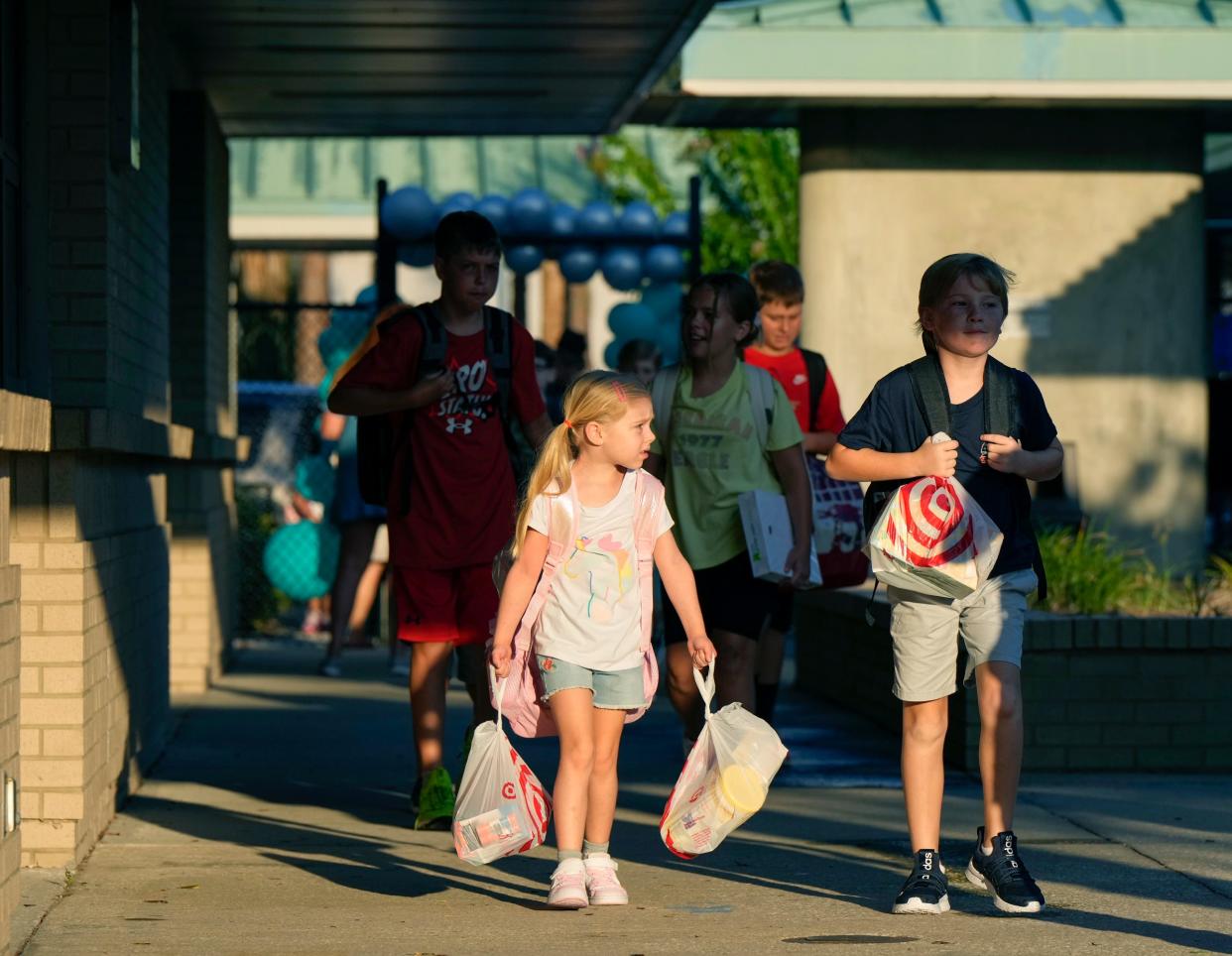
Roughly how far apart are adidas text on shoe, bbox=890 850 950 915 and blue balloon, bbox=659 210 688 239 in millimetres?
8204

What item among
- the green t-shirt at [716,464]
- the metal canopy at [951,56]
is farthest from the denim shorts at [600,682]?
the metal canopy at [951,56]

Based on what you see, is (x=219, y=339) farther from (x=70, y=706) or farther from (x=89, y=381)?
(x=70, y=706)

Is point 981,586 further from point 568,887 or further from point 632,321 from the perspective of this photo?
point 632,321

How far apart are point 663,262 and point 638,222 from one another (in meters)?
0.30

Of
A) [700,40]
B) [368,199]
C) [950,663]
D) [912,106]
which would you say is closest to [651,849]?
[950,663]

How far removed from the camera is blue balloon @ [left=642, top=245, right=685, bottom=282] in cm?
1323

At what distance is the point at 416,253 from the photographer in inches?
492

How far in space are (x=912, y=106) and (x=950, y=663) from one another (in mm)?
8461

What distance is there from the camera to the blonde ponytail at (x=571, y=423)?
548cm

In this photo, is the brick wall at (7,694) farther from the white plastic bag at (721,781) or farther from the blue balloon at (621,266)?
the blue balloon at (621,266)

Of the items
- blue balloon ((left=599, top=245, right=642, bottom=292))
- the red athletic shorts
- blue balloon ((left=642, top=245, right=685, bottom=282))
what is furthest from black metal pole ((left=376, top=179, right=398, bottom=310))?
the red athletic shorts

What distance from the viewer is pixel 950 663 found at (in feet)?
17.9

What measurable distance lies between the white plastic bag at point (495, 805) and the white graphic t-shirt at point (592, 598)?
0.30m

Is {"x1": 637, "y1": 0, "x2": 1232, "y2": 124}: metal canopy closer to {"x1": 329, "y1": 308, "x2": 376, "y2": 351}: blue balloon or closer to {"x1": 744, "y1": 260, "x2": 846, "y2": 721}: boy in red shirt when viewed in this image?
{"x1": 329, "y1": 308, "x2": 376, "y2": 351}: blue balloon
